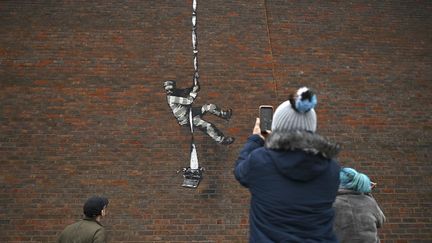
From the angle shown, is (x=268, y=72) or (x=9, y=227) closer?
(x=9, y=227)

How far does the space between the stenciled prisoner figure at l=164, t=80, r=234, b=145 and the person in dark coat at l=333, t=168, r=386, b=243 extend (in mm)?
3400


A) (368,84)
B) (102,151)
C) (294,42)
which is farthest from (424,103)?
(102,151)

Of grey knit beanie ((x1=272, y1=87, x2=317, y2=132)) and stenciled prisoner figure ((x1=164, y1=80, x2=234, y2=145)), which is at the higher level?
stenciled prisoner figure ((x1=164, y1=80, x2=234, y2=145))

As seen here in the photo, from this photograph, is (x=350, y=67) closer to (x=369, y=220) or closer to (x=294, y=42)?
(x=294, y=42)

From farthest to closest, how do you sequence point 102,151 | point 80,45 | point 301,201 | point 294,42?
point 294,42, point 80,45, point 102,151, point 301,201

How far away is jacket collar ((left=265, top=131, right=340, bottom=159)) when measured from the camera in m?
1.82

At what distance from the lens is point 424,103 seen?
6.62 m

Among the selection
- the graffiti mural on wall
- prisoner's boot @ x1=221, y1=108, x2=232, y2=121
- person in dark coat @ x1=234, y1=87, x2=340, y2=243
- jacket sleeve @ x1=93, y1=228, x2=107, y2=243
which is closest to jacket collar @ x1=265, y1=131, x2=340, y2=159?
person in dark coat @ x1=234, y1=87, x2=340, y2=243

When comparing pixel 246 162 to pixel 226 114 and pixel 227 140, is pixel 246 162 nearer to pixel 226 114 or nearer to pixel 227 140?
pixel 227 140

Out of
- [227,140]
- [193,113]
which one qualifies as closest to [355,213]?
[227,140]

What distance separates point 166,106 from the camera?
6.14 meters

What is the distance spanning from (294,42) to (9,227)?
5.75 meters

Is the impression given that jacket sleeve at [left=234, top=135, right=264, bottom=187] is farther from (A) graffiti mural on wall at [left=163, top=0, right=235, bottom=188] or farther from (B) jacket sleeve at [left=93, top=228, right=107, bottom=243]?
(A) graffiti mural on wall at [left=163, top=0, right=235, bottom=188]

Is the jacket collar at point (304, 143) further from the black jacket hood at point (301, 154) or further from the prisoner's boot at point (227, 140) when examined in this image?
the prisoner's boot at point (227, 140)
